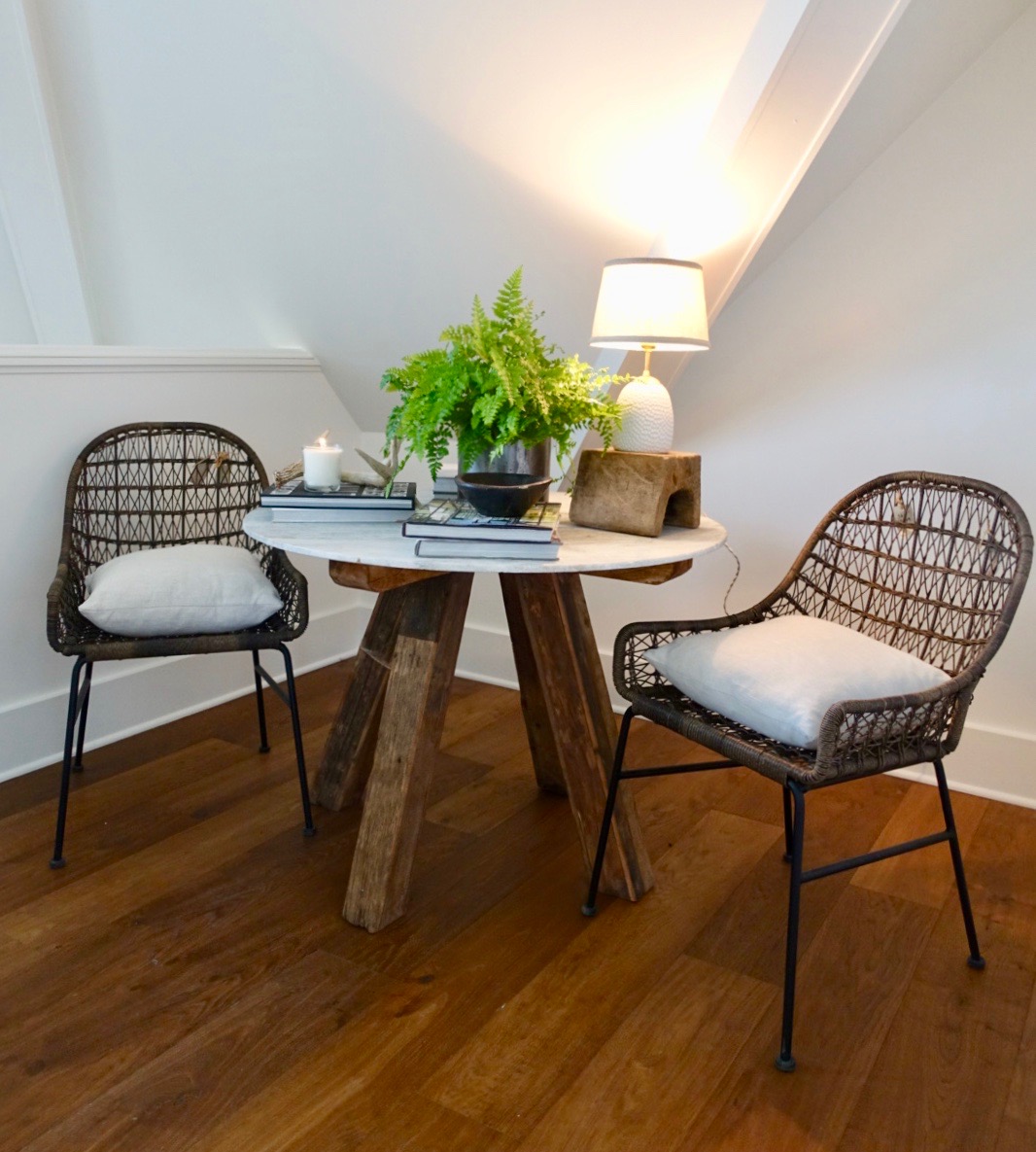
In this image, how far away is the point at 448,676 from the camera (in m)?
1.74

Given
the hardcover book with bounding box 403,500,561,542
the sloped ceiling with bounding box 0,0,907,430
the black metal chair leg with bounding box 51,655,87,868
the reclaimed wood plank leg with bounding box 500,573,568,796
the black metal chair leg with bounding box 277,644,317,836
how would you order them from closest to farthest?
the hardcover book with bounding box 403,500,561,542 → the sloped ceiling with bounding box 0,0,907,430 → the black metal chair leg with bounding box 51,655,87,868 → the black metal chair leg with bounding box 277,644,317,836 → the reclaimed wood plank leg with bounding box 500,573,568,796

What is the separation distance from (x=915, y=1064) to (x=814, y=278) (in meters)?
1.64

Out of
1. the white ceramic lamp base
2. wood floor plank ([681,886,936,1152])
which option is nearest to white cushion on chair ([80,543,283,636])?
the white ceramic lamp base

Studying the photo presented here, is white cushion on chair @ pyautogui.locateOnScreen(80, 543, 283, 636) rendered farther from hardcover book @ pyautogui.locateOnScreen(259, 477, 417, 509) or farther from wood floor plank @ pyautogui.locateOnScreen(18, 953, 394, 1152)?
wood floor plank @ pyautogui.locateOnScreen(18, 953, 394, 1152)

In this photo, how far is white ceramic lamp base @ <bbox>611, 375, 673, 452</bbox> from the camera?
1780 millimetres

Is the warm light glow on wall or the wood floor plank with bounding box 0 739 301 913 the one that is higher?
the warm light glow on wall

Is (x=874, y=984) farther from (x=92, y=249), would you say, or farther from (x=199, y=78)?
(x=92, y=249)

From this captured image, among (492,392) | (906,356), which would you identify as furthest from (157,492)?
(906,356)

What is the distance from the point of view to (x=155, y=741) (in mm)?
2426

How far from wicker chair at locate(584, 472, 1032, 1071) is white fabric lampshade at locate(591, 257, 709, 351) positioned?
1.46 ft

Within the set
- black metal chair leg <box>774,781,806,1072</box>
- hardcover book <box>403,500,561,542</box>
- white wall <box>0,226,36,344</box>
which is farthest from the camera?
white wall <box>0,226,36,344</box>

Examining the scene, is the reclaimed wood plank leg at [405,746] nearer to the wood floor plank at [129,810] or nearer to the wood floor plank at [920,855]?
the wood floor plank at [129,810]

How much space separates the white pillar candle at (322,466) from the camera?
1.78 metres

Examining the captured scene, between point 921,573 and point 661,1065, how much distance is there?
937 millimetres
